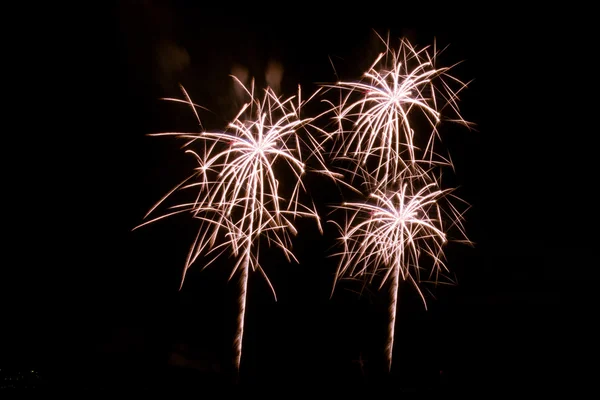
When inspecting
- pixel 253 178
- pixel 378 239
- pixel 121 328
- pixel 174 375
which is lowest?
pixel 174 375

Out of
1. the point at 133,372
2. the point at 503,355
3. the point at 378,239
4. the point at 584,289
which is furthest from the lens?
the point at 584,289

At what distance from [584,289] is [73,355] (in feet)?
61.9

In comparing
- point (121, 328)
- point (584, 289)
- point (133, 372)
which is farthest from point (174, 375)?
point (584, 289)

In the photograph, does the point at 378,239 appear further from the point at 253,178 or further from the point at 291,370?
the point at 291,370

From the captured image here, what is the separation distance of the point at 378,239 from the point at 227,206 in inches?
124

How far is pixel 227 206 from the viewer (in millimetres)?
8938

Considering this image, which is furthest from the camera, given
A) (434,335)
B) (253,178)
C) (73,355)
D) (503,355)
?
(434,335)

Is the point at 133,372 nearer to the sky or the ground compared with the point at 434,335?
nearer to the ground

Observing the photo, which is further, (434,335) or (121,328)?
(434,335)

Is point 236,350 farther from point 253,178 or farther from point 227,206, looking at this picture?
point 253,178

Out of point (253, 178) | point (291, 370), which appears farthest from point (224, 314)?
point (253, 178)

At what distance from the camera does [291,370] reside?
49.6ft

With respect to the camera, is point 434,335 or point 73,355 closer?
point 73,355

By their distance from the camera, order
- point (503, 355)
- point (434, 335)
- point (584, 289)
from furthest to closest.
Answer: point (584, 289)
point (434, 335)
point (503, 355)
